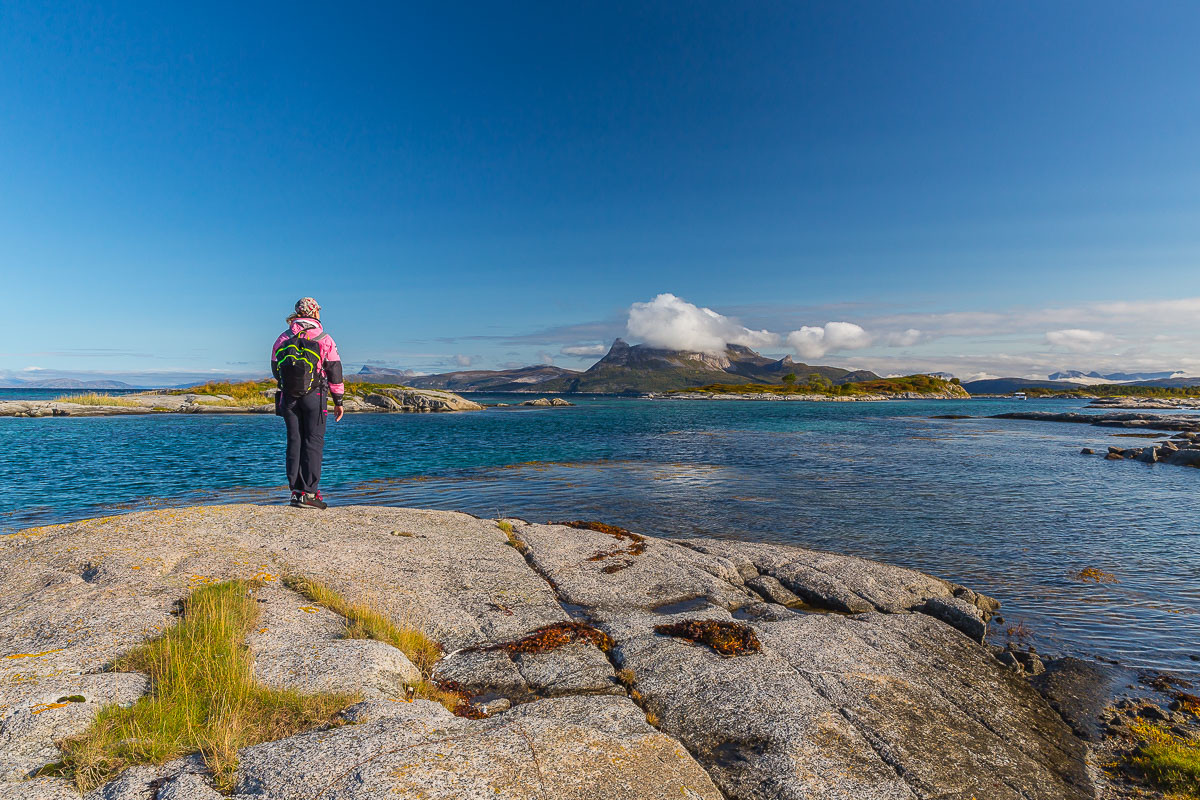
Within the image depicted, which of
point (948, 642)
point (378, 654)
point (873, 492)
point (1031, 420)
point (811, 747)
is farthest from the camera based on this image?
point (1031, 420)

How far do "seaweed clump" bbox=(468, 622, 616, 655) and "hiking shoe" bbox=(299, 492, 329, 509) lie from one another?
861 cm

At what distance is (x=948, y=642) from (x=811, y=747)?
5141 millimetres

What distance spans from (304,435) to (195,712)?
31.6ft

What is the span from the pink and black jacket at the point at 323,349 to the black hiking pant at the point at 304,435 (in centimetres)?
37

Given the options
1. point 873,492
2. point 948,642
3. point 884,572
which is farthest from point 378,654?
point 873,492

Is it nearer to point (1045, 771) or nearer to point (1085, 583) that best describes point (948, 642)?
point (1045, 771)

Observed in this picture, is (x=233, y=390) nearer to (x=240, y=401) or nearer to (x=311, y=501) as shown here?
(x=240, y=401)

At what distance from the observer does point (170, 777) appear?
469 centimetres

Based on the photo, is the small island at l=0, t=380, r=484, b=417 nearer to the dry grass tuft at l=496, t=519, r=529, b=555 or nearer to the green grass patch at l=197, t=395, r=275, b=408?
the green grass patch at l=197, t=395, r=275, b=408

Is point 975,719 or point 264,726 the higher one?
point 264,726

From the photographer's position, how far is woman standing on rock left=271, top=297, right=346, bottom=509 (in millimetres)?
13492

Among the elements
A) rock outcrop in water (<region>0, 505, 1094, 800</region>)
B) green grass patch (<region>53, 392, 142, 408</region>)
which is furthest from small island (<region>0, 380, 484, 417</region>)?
rock outcrop in water (<region>0, 505, 1094, 800</region>)

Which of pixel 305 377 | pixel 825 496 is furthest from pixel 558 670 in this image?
pixel 825 496

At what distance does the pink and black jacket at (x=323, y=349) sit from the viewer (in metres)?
13.5
